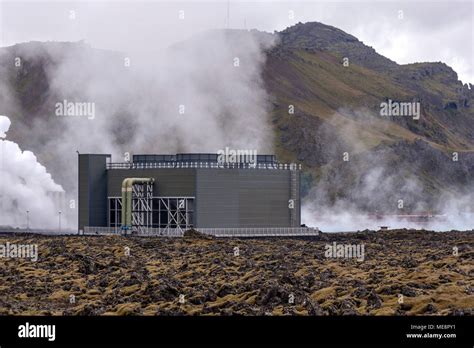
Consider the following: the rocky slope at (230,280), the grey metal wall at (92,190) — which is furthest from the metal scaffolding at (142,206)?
the rocky slope at (230,280)

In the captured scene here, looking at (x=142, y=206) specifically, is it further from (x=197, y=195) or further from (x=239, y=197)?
(x=239, y=197)

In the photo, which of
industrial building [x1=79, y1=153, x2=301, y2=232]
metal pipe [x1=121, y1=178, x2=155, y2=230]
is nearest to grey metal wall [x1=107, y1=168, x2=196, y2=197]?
industrial building [x1=79, y1=153, x2=301, y2=232]

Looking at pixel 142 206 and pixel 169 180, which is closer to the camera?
pixel 169 180

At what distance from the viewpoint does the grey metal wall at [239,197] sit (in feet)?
326

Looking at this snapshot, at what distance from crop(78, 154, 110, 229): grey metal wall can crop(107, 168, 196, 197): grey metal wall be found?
8.48ft

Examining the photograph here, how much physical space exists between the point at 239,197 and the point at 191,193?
428cm

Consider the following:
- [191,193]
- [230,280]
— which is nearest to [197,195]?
[191,193]

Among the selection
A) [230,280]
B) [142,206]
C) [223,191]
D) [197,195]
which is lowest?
[230,280]

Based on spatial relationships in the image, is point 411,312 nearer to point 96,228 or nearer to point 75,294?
point 75,294

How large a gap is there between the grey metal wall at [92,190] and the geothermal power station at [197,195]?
92 millimetres

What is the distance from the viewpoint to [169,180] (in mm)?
100938

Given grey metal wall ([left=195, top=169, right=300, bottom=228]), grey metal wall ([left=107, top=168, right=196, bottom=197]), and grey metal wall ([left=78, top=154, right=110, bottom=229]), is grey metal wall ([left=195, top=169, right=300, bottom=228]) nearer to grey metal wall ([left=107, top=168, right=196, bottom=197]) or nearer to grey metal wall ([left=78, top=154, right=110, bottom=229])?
grey metal wall ([left=107, top=168, right=196, bottom=197])
